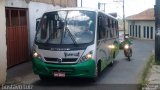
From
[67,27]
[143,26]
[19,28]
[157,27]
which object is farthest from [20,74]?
[143,26]

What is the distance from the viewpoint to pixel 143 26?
51750 mm

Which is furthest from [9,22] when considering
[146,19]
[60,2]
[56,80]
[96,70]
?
[146,19]

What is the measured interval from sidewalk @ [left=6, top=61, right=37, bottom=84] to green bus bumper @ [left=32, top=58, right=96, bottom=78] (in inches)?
40.1

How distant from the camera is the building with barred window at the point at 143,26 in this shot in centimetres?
4844

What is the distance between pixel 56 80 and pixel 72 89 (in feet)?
5.61

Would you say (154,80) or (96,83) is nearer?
(154,80)

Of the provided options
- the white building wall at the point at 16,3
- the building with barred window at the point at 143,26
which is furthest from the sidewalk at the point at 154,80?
the building with barred window at the point at 143,26

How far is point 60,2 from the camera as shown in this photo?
25.8 meters

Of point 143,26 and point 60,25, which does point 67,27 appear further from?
point 143,26

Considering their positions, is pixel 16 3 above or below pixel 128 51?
above

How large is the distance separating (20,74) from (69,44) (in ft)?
11.1

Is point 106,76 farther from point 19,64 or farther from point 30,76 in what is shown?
point 19,64

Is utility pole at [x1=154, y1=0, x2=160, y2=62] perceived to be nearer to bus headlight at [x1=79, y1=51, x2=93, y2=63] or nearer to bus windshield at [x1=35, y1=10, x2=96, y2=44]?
bus windshield at [x1=35, y1=10, x2=96, y2=44]

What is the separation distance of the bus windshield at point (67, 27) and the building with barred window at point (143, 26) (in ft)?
115
